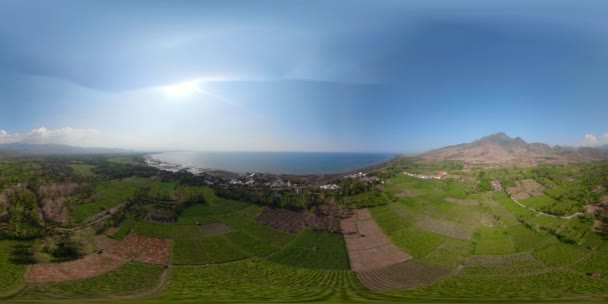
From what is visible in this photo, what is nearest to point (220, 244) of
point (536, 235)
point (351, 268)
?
point (351, 268)

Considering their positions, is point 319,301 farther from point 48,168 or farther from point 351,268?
point 48,168

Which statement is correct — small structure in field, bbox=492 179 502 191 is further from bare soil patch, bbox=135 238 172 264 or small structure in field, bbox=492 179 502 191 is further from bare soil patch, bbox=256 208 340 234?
bare soil patch, bbox=135 238 172 264

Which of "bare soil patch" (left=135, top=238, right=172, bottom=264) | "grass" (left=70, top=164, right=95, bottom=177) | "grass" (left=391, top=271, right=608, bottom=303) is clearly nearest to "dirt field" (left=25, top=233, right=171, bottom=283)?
"bare soil patch" (left=135, top=238, right=172, bottom=264)

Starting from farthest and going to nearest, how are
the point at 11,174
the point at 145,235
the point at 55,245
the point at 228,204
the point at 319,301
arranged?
the point at 228,204 < the point at 11,174 < the point at 145,235 < the point at 55,245 < the point at 319,301

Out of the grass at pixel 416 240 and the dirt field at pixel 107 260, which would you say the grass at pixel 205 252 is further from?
the grass at pixel 416 240

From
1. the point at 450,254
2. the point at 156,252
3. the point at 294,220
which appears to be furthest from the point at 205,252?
the point at 450,254

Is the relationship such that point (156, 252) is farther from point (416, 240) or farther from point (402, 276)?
point (416, 240)

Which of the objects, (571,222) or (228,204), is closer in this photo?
(571,222)
